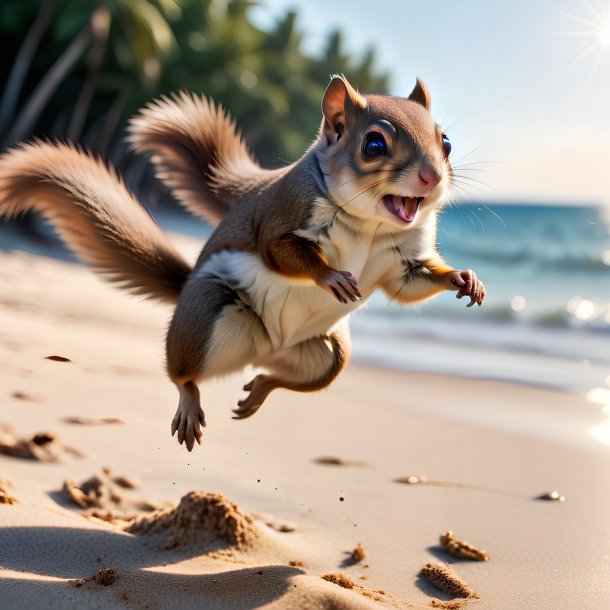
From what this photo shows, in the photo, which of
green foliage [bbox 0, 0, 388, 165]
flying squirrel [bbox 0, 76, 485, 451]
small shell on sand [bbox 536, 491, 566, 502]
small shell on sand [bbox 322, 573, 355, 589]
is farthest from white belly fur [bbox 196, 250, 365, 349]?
green foliage [bbox 0, 0, 388, 165]

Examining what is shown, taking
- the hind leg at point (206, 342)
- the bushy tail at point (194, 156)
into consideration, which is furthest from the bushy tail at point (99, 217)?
the hind leg at point (206, 342)

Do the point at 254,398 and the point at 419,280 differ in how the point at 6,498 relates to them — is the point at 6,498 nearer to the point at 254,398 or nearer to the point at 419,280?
the point at 254,398

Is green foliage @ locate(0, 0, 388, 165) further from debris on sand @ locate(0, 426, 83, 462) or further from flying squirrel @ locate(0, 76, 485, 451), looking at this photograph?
flying squirrel @ locate(0, 76, 485, 451)

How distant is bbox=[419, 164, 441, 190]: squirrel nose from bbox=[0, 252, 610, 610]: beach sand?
4.90 ft

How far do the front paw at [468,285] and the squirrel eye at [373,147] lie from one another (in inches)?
24.3

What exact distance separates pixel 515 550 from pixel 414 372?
5.11 metres

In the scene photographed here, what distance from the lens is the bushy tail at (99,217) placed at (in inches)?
146

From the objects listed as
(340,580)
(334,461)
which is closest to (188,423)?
(340,580)

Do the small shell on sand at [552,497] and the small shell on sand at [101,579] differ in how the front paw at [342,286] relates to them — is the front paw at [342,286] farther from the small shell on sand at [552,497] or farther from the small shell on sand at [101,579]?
the small shell on sand at [552,497]

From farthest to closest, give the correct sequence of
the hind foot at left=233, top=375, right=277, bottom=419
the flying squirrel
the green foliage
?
the green foliage, the hind foot at left=233, top=375, right=277, bottom=419, the flying squirrel

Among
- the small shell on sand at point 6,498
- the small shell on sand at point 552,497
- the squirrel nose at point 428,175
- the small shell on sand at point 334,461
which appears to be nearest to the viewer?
the squirrel nose at point 428,175

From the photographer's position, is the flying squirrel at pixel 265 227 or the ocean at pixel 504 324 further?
the ocean at pixel 504 324

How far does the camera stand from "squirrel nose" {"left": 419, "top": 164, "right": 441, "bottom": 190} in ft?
8.67

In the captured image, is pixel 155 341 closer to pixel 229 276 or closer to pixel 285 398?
pixel 285 398
